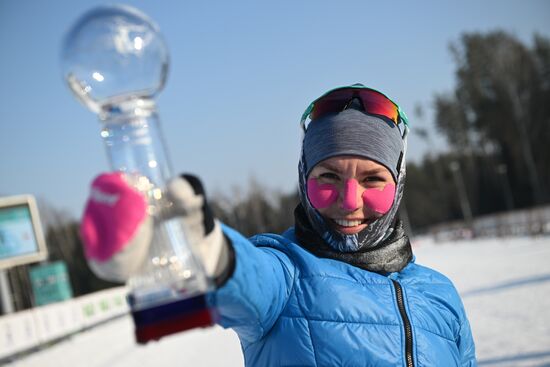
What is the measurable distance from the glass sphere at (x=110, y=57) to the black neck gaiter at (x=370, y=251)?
3.03ft

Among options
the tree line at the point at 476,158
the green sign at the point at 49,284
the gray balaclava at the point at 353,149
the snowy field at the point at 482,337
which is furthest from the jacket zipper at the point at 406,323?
the tree line at the point at 476,158

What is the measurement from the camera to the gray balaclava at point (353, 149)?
1844 millimetres

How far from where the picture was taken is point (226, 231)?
1.22 meters

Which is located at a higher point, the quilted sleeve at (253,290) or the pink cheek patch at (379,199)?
the pink cheek patch at (379,199)

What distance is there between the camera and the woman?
1677mm

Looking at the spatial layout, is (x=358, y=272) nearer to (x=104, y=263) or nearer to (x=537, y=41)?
(x=104, y=263)

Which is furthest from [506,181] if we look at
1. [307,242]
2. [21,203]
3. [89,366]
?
[307,242]

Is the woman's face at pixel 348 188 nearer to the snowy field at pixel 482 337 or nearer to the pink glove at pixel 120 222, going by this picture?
the pink glove at pixel 120 222

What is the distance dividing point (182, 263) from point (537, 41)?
47680 millimetres

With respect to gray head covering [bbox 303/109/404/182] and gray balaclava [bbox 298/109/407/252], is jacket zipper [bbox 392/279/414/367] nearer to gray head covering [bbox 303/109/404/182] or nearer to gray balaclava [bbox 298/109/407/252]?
gray balaclava [bbox 298/109/407/252]

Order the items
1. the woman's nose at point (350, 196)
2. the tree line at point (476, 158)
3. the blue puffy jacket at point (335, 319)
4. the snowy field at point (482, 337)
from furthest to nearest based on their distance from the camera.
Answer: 1. the tree line at point (476, 158)
2. the snowy field at point (482, 337)
3. the woman's nose at point (350, 196)
4. the blue puffy jacket at point (335, 319)

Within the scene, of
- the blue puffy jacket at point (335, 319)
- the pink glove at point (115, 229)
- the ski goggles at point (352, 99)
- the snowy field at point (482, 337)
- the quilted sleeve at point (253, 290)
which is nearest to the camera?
the pink glove at point (115, 229)

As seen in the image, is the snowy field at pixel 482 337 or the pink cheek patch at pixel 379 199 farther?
the snowy field at pixel 482 337

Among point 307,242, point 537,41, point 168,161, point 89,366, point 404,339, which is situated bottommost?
point 89,366
